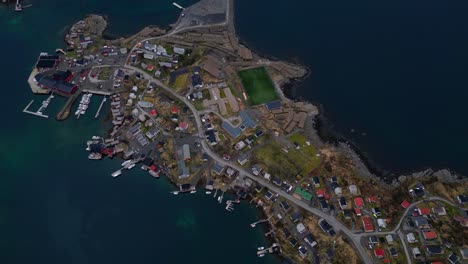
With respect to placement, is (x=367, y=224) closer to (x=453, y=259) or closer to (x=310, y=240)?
(x=310, y=240)

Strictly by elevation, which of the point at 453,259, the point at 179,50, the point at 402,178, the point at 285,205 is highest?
the point at 179,50

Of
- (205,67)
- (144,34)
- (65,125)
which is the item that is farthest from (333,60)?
(65,125)

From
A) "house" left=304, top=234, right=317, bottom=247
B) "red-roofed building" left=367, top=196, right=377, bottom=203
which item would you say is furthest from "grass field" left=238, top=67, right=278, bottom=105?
"house" left=304, top=234, right=317, bottom=247

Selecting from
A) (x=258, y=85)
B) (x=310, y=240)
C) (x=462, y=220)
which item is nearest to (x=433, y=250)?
(x=462, y=220)

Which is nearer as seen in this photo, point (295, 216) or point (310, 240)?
point (310, 240)

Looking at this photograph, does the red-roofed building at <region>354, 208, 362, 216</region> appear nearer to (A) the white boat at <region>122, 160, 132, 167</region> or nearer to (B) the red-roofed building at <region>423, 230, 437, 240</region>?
(B) the red-roofed building at <region>423, 230, 437, 240</region>

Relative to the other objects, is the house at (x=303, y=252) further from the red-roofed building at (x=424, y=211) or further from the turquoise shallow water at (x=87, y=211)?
the red-roofed building at (x=424, y=211)
